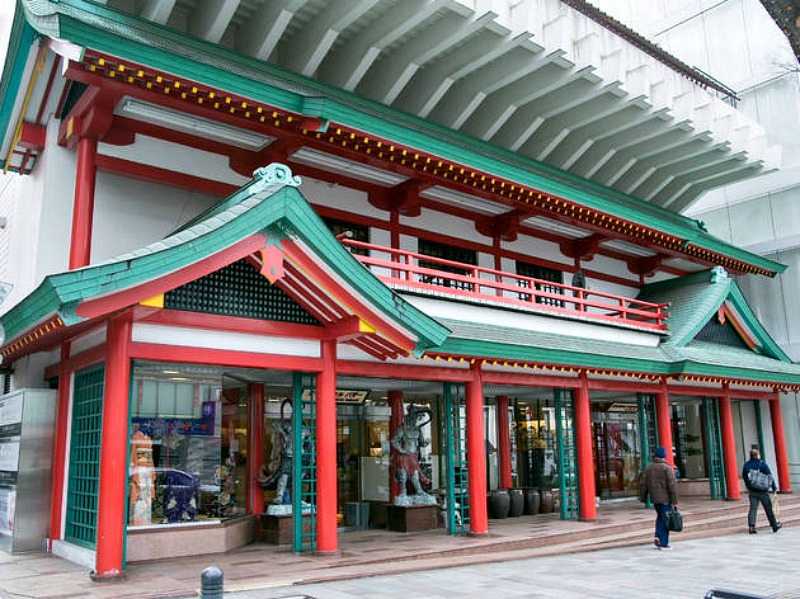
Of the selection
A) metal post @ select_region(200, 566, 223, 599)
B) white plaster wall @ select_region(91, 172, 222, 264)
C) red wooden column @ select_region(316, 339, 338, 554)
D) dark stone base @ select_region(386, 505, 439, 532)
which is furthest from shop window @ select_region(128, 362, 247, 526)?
metal post @ select_region(200, 566, 223, 599)

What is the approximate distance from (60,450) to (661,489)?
10.1 metres

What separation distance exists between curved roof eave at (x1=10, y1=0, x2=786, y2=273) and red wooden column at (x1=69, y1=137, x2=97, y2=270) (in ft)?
7.43

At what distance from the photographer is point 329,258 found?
10.8 m

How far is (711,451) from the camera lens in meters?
20.8

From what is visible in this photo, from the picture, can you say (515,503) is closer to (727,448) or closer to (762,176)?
(727,448)

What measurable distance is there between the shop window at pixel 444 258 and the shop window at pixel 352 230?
1.60 m

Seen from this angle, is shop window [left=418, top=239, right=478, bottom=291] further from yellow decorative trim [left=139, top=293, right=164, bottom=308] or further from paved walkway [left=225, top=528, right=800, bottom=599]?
yellow decorative trim [left=139, top=293, right=164, bottom=308]

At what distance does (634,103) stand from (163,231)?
1178 cm

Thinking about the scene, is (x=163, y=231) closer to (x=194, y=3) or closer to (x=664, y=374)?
(x=194, y=3)

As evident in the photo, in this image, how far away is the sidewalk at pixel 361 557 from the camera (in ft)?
30.6

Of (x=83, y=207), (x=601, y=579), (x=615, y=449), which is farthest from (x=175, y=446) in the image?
(x=615, y=449)

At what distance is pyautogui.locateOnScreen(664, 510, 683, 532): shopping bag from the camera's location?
41.9 feet

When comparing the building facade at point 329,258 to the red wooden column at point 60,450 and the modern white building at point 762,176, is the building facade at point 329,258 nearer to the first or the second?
the red wooden column at point 60,450

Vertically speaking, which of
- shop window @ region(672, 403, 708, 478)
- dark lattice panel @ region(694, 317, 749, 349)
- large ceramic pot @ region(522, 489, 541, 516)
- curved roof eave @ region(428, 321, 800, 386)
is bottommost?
large ceramic pot @ region(522, 489, 541, 516)
